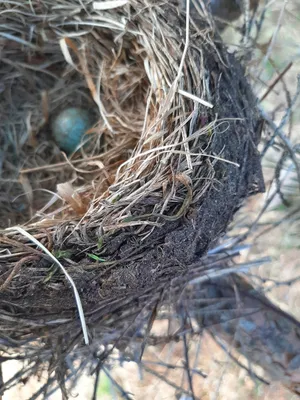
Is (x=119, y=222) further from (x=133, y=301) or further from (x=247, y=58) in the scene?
(x=247, y=58)

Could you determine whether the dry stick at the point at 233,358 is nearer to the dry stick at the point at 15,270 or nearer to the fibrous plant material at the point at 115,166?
the fibrous plant material at the point at 115,166

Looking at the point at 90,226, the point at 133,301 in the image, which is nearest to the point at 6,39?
the point at 90,226

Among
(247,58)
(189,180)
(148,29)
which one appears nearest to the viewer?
(189,180)

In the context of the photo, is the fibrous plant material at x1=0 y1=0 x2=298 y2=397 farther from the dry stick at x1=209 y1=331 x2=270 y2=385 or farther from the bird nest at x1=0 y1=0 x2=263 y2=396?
the dry stick at x1=209 y1=331 x2=270 y2=385

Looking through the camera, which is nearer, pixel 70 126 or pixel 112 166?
pixel 112 166

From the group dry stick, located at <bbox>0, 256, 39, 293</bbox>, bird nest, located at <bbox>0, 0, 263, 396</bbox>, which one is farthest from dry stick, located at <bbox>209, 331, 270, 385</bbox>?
dry stick, located at <bbox>0, 256, 39, 293</bbox>

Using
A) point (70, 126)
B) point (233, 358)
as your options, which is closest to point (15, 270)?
point (70, 126)

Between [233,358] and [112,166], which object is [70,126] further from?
[233,358]
